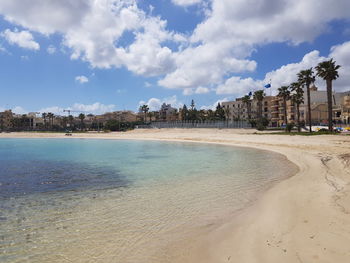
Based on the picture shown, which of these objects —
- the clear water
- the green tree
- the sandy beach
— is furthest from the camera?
the green tree

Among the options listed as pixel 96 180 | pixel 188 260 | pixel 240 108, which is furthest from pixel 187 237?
pixel 240 108

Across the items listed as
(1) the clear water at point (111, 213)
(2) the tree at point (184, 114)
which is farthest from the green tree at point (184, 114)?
(1) the clear water at point (111, 213)

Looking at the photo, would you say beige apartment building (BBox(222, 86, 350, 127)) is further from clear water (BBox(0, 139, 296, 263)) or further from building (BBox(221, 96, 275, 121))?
clear water (BBox(0, 139, 296, 263))

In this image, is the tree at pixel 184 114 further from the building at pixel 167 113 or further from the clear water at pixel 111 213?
the clear water at pixel 111 213

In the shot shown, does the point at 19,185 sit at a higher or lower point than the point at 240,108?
lower

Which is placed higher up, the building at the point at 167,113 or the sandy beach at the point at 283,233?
the building at the point at 167,113

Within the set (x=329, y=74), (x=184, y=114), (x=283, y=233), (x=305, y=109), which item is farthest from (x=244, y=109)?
(x=283, y=233)

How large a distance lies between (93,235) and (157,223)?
5.50 ft

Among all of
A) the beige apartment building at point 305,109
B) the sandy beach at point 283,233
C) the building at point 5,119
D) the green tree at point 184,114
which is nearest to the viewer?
the sandy beach at point 283,233

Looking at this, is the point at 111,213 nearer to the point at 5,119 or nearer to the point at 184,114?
the point at 184,114

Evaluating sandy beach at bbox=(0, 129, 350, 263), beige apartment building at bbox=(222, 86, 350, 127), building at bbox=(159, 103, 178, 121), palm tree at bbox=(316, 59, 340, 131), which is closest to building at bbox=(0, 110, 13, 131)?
building at bbox=(159, 103, 178, 121)

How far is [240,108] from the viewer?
13062 centimetres

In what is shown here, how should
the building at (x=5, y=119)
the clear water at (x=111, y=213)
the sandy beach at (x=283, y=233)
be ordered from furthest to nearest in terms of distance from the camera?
1. the building at (x=5, y=119)
2. the clear water at (x=111, y=213)
3. the sandy beach at (x=283, y=233)

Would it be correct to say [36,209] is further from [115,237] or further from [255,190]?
[255,190]
